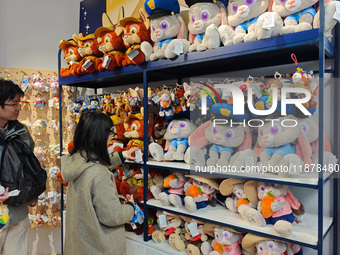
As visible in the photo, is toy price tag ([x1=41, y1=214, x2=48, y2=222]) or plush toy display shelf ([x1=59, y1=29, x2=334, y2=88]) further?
→ toy price tag ([x1=41, y1=214, x2=48, y2=222])

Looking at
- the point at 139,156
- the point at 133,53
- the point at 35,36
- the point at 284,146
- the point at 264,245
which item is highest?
the point at 35,36

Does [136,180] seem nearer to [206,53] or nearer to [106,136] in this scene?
[106,136]

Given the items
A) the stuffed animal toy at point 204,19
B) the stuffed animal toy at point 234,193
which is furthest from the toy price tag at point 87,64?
the stuffed animal toy at point 234,193

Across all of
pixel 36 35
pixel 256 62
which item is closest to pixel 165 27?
pixel 256 62

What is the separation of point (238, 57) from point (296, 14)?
1.27 feet

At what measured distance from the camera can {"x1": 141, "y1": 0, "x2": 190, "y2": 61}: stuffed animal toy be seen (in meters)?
1.90

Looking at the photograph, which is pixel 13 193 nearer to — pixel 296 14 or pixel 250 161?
pixel 250 161

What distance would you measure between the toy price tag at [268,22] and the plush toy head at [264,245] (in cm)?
115

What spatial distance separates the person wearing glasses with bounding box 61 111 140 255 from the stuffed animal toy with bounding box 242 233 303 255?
2.36 ft

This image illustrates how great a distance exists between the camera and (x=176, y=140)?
6.82 feet

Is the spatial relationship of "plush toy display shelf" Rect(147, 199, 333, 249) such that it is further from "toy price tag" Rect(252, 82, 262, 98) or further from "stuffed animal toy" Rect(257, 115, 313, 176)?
"toy price tag" Rect(252, 82, 262, 98)

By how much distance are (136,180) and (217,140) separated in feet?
2.97

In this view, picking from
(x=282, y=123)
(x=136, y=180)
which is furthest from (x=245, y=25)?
(x=136, y=180)

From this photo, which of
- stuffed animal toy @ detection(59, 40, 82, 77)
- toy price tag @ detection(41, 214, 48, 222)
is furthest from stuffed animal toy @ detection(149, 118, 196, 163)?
toy price tag @ detection(41, 214, 48, 222)
